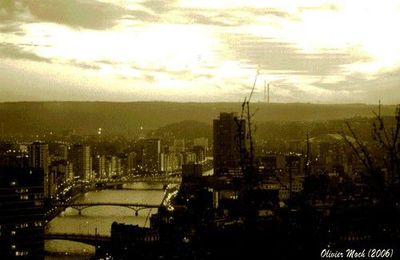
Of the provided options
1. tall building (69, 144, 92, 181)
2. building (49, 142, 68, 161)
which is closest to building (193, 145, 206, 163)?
tall building (69, 144, 92, 181)

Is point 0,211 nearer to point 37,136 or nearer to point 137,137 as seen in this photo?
point 37,136

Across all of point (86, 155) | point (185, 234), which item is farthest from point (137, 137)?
point (185, 234)

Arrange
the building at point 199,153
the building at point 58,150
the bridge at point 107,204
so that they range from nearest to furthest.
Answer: the bridge at point 107,204 < the building at point 199,153 < the building at point 58,150

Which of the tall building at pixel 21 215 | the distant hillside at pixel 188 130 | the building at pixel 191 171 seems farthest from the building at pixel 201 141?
the tall building at pixel 21 215

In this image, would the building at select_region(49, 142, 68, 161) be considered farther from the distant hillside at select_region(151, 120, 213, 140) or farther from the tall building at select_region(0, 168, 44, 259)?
the tall building at select_region(0, 168, 44, 259)

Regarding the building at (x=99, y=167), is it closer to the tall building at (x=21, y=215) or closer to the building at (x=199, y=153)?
the building at (x=199, y=153)
